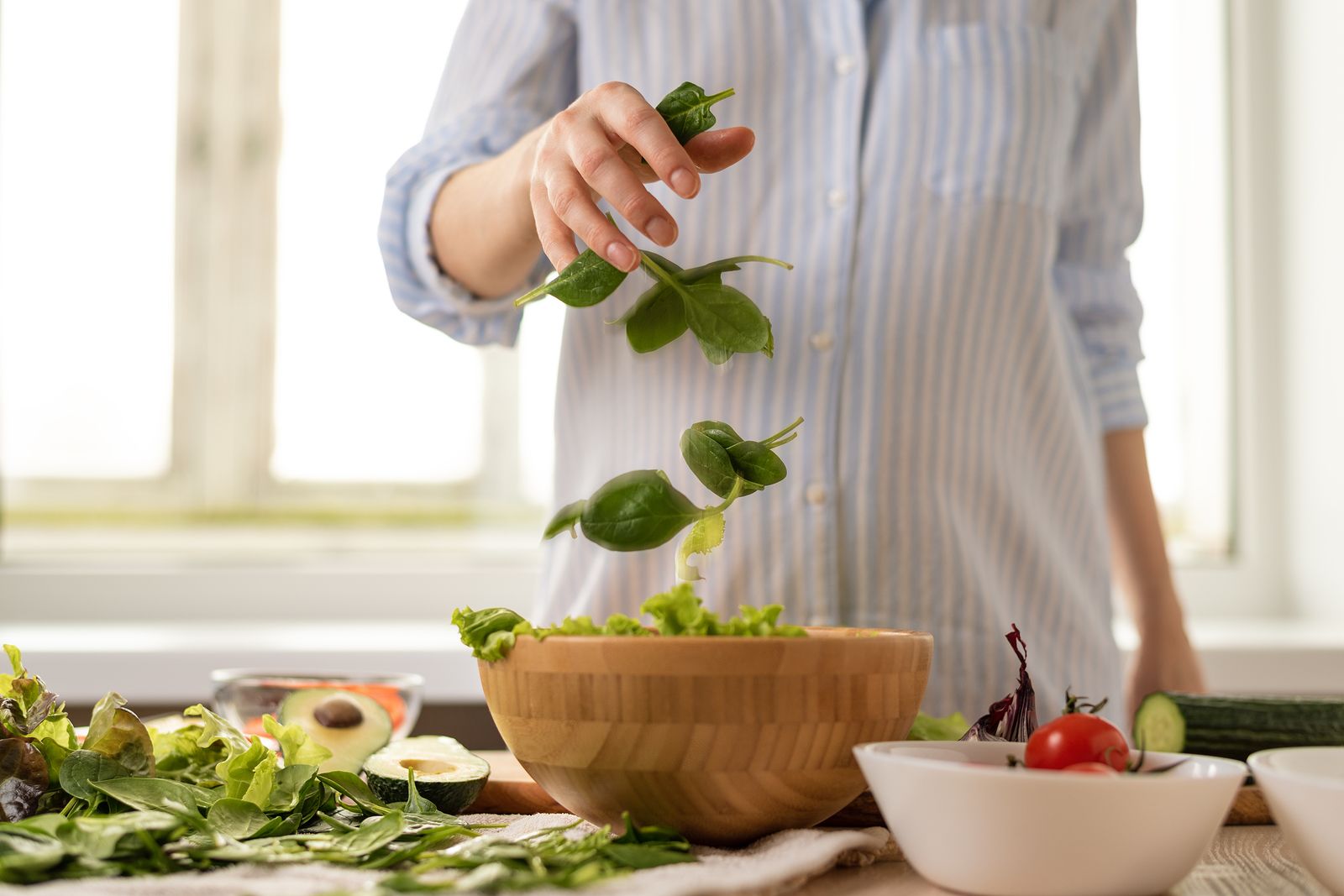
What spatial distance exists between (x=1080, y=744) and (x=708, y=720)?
16 centimetres

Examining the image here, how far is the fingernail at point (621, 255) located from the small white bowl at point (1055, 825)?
10.8 inches

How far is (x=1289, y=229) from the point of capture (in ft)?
6.38

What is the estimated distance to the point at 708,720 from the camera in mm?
509

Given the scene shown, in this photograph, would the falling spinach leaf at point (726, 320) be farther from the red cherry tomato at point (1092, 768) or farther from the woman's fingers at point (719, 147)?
the red cherry tomato at point (1092, 768)

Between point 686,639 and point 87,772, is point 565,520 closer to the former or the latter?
point 686,639

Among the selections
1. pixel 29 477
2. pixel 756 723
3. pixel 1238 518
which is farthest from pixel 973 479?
pixel 29 477

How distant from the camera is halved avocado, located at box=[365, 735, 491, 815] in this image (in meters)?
0.61

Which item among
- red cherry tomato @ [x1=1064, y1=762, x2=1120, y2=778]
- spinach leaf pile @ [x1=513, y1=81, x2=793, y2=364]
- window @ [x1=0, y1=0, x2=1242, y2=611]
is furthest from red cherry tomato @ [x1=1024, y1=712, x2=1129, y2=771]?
window @ [x1=0, y1=0, x2=1242, y2=611]

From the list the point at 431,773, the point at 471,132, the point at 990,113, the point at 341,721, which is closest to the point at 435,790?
the point at 431,773

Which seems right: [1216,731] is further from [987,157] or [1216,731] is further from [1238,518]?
[1238,518]

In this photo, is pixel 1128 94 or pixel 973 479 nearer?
pixel 973 479

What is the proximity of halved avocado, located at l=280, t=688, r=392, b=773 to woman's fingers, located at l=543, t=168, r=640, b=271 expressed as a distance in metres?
0.32

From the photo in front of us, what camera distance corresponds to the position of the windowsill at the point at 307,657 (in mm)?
1494

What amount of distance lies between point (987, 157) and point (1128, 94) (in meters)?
0.25
